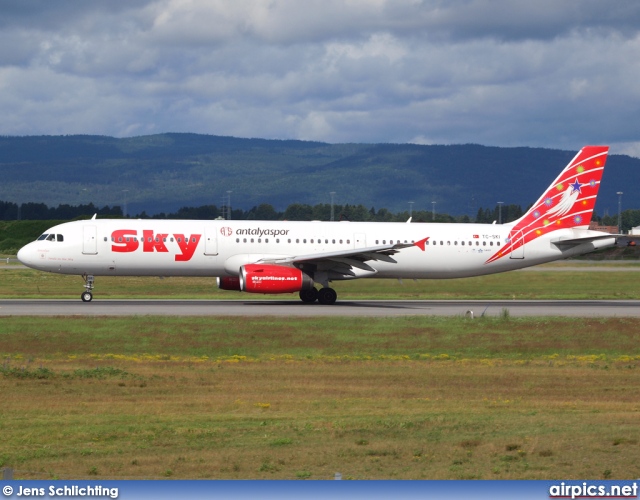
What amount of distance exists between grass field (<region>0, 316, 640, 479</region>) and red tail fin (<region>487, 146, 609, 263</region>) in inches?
452

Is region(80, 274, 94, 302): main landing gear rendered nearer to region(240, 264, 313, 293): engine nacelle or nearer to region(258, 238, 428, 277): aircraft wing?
region(240, 264, 313, 293): engine nacelle

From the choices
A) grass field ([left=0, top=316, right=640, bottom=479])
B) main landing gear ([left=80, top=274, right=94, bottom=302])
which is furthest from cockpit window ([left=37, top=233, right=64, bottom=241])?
grass field ([left=0, top=316, right=640, bottom=479])

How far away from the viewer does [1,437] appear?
16016 mm

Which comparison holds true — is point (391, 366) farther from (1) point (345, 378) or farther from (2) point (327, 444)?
(2) point (327, 444)

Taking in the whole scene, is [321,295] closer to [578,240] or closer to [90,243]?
[90,243]

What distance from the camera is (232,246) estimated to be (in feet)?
140

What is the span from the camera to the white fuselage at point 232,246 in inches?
1657

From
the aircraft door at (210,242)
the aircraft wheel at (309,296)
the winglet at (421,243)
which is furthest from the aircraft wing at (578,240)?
the aircraft door at (210,242)

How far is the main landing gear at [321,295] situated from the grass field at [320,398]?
8448mm

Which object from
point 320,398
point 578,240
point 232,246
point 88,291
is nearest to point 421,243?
point 578,240

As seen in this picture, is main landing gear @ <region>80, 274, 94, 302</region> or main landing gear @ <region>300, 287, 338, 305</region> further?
main landing gear @ <region>300, 287, 338, 305</region>

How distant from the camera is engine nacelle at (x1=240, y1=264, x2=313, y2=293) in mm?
40438

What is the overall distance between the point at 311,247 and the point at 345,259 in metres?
2.38

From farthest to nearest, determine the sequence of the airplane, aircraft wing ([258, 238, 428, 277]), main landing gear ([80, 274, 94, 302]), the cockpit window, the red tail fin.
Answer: the red tail fin < main landing gear ([80, 274, 94, 302]) < the cockpit window < the airplane < aircraft wing ([258, 238, 428, 277])
